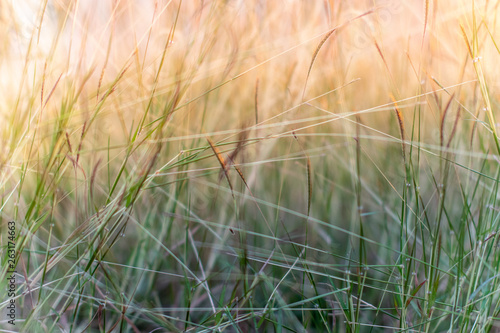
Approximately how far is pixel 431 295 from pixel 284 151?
1.38ft

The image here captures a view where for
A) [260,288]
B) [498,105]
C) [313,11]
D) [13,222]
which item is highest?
[313,11]

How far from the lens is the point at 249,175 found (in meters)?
0.83

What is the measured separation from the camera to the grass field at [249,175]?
637mm

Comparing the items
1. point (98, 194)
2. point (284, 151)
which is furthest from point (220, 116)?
point (98, 194)

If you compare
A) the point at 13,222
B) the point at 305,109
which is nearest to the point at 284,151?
the point at 305,109

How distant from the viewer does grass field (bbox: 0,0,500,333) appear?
0.64 m

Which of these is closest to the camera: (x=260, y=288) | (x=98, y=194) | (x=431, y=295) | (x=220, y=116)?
(x=431, y=295)

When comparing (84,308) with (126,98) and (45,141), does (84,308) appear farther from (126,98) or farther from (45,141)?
(126,98)

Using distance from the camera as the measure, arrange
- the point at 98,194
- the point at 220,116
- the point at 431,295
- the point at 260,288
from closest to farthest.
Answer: the point at 431,295, the point at 260,288, the point at 98,194, the point at 220,116

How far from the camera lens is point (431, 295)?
1.98ft

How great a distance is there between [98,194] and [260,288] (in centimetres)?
39

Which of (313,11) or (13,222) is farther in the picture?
(313,11)

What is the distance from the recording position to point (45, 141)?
75 cm

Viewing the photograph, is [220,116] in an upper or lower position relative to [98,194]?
upper
